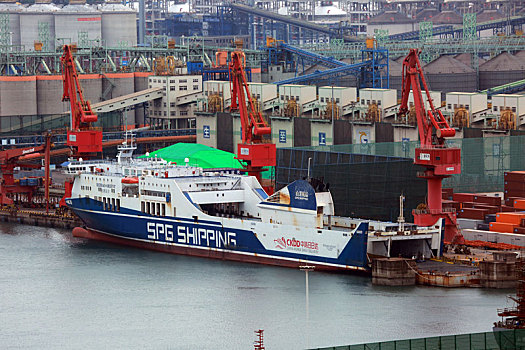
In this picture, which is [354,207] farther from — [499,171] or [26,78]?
[26,78]

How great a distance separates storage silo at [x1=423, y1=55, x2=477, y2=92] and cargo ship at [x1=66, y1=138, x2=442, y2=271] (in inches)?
1546

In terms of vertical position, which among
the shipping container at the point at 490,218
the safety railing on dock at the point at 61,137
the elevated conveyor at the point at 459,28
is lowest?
the shipping container at the point at 490,218

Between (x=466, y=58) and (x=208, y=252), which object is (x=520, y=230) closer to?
(x=208, y=252)

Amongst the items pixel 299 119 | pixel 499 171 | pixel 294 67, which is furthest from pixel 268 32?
pixel 499 171

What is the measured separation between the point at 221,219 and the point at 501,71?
48.5 m

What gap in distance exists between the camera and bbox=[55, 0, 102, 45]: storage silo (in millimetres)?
120938

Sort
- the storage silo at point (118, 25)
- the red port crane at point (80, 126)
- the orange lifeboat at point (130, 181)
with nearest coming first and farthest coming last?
the orange lifeboat at point (130, 181) → the red port crane at point (80, 126) → the storage silo at point (118, 25)

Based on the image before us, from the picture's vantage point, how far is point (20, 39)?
124 metres

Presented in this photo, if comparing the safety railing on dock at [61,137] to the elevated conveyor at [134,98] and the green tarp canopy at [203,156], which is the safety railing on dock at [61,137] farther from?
the green tarp canopy at [203,156]

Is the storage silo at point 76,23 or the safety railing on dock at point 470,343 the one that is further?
the storage silo at point 76,23

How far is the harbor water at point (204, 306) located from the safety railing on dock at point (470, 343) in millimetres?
6856

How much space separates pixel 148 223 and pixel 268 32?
114675 millimetres

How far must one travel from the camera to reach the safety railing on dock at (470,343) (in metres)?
28.3

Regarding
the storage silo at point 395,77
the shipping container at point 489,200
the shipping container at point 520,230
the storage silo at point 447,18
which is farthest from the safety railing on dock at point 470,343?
the storage silo at point 447,18
